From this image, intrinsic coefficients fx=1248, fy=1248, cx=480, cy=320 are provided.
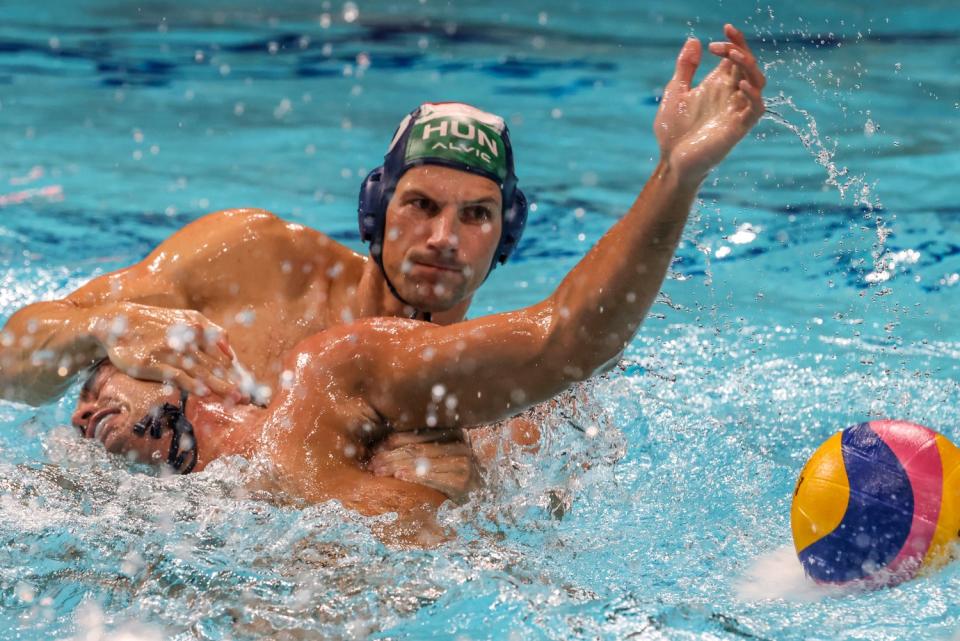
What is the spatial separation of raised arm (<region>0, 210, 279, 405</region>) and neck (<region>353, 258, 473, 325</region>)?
13.9 inches

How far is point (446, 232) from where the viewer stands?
8.55ft

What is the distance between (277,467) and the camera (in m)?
2.27

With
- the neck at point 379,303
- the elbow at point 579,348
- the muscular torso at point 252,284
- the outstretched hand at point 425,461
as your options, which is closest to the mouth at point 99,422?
the muscular torso at point 252,284

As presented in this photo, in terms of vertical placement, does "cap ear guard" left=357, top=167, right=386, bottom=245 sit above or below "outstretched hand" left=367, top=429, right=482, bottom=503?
above

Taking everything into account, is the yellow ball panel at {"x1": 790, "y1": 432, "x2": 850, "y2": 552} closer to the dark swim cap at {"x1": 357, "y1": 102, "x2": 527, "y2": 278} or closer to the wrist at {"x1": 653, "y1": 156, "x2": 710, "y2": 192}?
the wrist at {"x1": 653, "y1": 156, "x2": 710, "y2": 192}

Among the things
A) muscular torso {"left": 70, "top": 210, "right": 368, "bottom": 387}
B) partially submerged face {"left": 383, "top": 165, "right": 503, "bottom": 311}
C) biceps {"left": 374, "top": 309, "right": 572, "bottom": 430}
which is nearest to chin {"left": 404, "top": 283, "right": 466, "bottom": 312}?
partially submerged face {"left": 383, "top": 165, "right": 503, "bottom": 311}

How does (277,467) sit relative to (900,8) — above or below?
below

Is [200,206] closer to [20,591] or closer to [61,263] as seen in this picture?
[61,263]

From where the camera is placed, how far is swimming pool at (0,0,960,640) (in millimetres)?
2168

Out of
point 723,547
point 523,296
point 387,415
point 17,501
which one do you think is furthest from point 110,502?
point 523,296

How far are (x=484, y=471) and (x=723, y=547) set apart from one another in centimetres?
52

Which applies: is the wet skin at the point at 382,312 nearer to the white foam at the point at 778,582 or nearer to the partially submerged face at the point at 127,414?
the partially submerged face at the point at 127,414

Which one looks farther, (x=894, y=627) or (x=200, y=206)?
(x=200, y=206)

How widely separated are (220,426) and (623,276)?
3.17 feet
